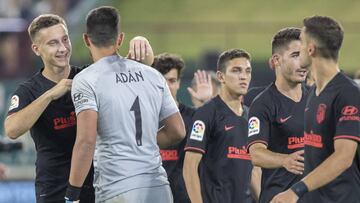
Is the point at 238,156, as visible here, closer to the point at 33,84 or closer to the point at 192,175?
the point at 192,175

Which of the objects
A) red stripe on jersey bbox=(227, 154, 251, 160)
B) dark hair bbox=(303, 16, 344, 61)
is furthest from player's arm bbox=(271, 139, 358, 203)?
red stripe on jersey bbox=(227, 154, 251, 160)

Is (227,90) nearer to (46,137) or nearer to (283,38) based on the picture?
(283,38)

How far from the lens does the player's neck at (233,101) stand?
29.0 feet

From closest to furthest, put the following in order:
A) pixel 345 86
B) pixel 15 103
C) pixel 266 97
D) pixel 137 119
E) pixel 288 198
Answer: pixel 288 198 < pixel 345 86 < pixel 137 119 < pixel 15 103 < pixel 266 97

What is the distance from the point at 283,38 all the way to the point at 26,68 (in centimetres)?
1117

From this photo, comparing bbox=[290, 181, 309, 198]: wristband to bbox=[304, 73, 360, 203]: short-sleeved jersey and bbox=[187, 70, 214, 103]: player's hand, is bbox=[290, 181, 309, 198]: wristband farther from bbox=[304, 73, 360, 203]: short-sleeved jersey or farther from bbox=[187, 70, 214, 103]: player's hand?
bbox=[187, 70, 214, 103]: player's hand

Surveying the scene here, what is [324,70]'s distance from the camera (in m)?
6.34

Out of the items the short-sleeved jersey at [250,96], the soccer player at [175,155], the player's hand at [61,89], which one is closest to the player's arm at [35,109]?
the player's hand at [61,89]

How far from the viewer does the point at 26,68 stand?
18438 millimetres

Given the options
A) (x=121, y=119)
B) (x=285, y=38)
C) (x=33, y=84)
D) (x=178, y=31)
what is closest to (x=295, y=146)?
(x=285, y=38)

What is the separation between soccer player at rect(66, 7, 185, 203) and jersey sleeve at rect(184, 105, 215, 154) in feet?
5.74

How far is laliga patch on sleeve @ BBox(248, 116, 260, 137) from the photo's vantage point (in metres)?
7.61

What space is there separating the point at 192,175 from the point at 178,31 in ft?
41.5

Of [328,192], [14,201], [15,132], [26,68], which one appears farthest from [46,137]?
[26,68]
